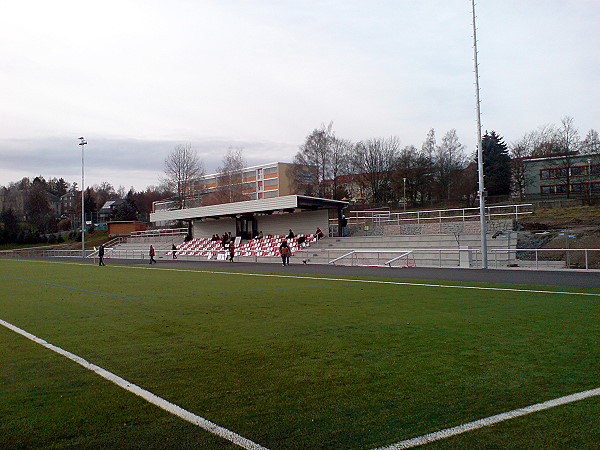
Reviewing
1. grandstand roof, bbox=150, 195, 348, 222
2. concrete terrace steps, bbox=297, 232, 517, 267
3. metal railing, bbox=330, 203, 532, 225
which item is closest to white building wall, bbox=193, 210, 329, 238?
grandstand roof, bbox=150, 195, 348, 222

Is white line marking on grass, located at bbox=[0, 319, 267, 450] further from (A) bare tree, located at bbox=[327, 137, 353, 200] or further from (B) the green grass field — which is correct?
(A) bare tree, located at bbox=[327, 137, 353, 200]

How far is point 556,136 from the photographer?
6081cm

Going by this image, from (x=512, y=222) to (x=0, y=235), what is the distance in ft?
283

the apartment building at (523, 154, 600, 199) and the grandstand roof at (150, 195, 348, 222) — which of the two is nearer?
the grandstand roof at (150, 195, 348, 222)

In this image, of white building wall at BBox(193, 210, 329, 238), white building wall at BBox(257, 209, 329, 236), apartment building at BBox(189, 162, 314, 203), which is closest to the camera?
white building wall at BBox(257, 209, 329, 236)

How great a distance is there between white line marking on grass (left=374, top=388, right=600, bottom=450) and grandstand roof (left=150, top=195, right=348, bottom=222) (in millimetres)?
→ 35444

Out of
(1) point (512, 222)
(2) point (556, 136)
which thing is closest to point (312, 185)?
(2) point (556, 136)

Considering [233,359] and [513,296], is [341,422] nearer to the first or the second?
[233,359]

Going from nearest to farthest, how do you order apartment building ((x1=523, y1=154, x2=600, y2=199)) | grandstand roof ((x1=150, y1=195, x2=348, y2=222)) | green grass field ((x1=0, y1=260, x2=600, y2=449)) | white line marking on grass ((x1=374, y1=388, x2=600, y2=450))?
white line marking on grass ((x1=374, y1=388, x2=600, y2=450))
green grass field ((x1=0, y1=260, x2=600, y2=449))
grandstand roof ((x1=150, y1=195, x2=348, y2=222))
apartment building ((x1=523, y1=154, x2=600, y2=199))

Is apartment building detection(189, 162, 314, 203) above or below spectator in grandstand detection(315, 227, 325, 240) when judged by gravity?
above

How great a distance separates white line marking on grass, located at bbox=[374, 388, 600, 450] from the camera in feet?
13.3

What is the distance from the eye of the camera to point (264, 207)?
147 feet

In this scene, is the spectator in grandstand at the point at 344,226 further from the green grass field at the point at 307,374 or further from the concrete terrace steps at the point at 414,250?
the green grass field at the point at 307,374

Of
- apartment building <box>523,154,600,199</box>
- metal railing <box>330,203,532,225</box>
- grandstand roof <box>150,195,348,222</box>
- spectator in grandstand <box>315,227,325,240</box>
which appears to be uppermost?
apartment building <box>523,154,600,199</box>
